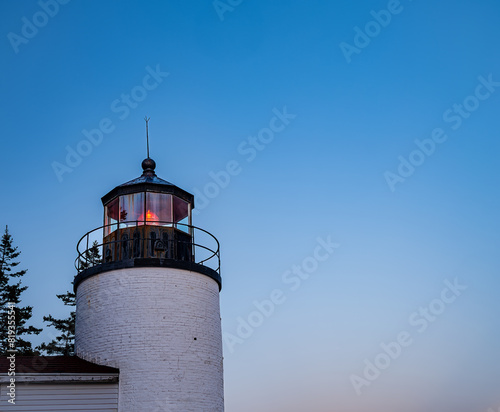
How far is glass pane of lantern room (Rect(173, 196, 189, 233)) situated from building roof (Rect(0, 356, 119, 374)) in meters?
4.37

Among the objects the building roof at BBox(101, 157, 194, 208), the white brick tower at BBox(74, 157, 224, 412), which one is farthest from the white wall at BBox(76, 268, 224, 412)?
the building roof at BBox(101, 157, 194, 208)

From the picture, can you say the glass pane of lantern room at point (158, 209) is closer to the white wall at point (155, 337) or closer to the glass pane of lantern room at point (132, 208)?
the glass pane of lantern room at point (132, 208)

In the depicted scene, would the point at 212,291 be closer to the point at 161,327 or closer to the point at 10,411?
the point at 161,327

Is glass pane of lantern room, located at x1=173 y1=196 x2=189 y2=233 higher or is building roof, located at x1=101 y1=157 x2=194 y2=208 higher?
building roof, located at x1=101 y1=157 x2=194 y2=208

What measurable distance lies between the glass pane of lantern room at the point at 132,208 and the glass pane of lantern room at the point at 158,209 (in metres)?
0.19

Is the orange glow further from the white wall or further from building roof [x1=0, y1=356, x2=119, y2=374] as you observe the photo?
building roof [x1=0, y1=356, x2=119, y2=374]

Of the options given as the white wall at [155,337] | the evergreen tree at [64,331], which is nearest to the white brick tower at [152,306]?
the white wall at [155,337]

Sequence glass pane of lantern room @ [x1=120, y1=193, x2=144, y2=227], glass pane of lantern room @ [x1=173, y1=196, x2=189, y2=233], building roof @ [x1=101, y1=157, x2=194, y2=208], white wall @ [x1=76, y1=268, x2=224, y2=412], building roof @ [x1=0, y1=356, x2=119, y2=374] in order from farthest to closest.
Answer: glass pane of lantern room @ [x1=173, y1=196, x2=189, y2=233]
building roof @ [x1=101, y1=157, x2=194, y2=208]
glass pane of lantern room @ [x1=120, y1=193, x2=144, y2=227]
white wall @ [x1=76, y1=268, x2=224, y2=412]
building roof @ [x1=0, y1=356, x2=119, y2=374]

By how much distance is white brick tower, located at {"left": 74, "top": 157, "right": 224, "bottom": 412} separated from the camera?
13414 mm

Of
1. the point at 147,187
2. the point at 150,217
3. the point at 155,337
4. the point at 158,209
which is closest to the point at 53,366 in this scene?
the point at 155,337

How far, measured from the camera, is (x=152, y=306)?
552 inches

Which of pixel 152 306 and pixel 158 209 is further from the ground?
pixel 158 209

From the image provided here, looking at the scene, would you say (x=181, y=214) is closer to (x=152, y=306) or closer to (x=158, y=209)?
(x=158, y=209)

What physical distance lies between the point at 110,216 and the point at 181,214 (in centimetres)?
210
